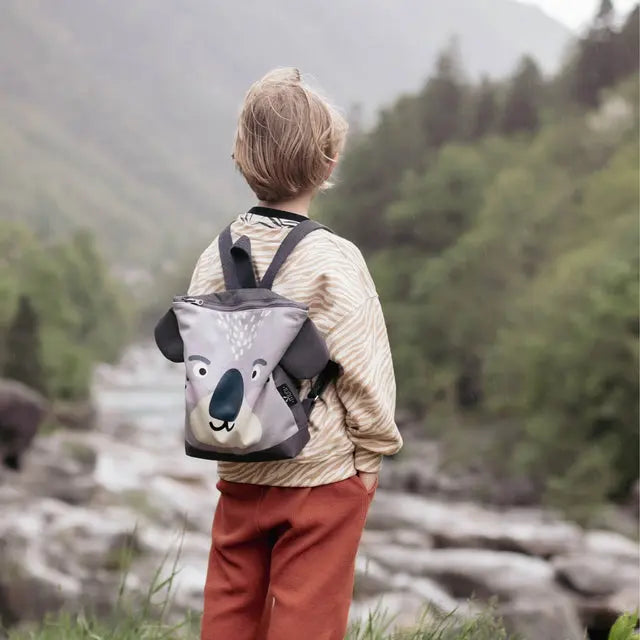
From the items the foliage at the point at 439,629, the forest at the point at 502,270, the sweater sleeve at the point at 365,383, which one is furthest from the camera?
the forest at the point at 502,270

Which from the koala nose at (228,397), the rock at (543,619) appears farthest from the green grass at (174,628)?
the rock at (543,619)

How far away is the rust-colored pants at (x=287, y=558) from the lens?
6.29ft

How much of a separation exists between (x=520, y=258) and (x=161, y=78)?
508 feet

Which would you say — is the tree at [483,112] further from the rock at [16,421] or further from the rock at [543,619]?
the rock at [543,619]

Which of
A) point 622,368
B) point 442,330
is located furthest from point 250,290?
point 442,330

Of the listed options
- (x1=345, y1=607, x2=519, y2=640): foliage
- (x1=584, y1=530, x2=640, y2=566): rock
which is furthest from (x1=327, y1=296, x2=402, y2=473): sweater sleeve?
(x1=584, y1=530, x2=640, y2=566): rock

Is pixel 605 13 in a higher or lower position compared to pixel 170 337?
A: higher

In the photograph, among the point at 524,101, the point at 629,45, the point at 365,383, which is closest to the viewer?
the point at 365,383

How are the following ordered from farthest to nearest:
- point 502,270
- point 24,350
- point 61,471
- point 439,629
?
point 24,350 → point 502,270 → point 61,471 → point 439,629

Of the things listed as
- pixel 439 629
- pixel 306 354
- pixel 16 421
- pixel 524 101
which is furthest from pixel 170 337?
pixel 524 101

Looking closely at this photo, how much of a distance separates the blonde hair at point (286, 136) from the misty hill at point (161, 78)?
250 feet

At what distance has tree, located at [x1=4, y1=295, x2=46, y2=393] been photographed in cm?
2942

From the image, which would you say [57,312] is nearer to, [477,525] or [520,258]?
[520,258]

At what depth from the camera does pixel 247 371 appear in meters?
→ 1.81
